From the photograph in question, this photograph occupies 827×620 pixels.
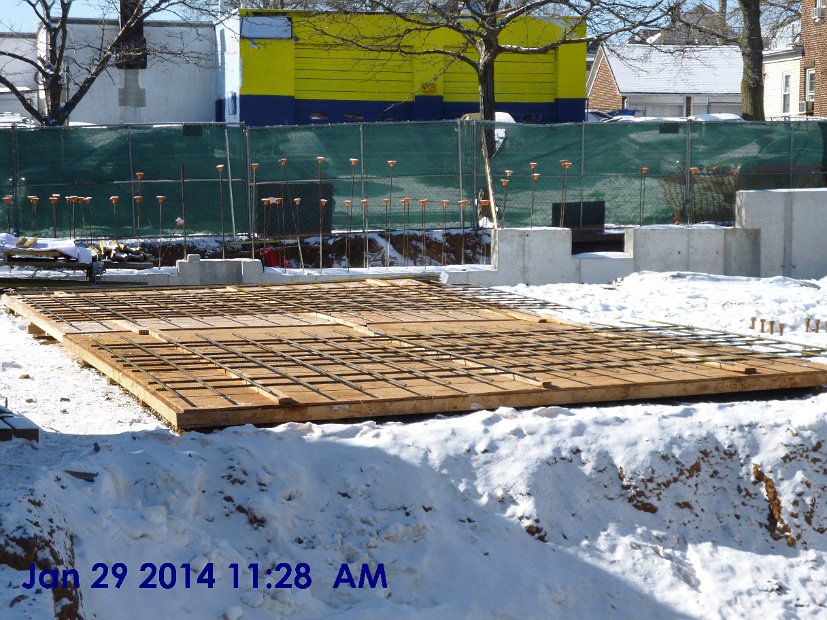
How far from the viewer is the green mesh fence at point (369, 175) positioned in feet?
62.8

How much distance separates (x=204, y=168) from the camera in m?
19.5

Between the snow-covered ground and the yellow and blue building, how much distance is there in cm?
2312

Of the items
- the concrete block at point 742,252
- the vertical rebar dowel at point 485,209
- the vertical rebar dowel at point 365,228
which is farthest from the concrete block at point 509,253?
the concrete block at point 742,252

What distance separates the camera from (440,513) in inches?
276

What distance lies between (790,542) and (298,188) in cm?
1342

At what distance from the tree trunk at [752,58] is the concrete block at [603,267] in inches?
521

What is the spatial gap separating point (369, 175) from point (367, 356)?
389 inches

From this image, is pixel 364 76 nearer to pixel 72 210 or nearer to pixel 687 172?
pixel 687 172

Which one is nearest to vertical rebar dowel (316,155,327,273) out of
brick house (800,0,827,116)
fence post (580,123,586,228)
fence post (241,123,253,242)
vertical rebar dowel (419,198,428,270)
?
fence post (241,123,253,242)

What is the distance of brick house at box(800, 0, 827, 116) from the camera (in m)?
44.0

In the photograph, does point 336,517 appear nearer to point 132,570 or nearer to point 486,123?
point 132,570

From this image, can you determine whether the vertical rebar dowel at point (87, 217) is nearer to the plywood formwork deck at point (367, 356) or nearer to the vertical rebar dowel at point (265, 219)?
the vertical rebar dowel at point (265, 219)

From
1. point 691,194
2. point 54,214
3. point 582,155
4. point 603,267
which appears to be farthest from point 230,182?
point 691,194

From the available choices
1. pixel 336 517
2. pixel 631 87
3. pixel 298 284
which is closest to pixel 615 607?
pixel 336 517
